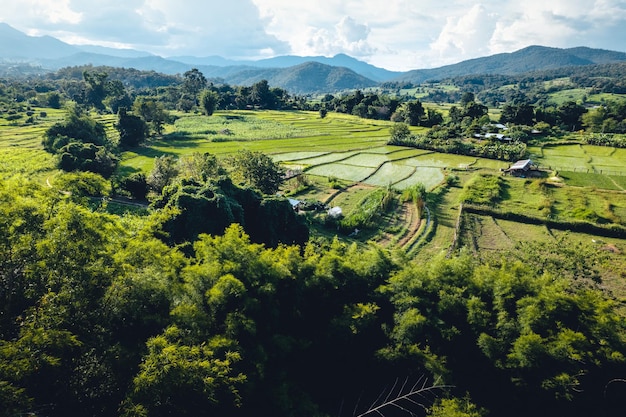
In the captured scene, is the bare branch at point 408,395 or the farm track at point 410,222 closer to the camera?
the bare branch at point 408,395

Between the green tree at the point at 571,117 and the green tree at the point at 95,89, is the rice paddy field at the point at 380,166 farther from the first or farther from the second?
the green tree at the point at 571,117

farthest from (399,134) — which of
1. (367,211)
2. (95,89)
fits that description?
(95,89)

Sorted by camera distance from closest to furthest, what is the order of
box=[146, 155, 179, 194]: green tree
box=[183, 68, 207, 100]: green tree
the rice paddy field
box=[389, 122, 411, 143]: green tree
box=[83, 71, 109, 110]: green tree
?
the rice paddy field → box=[146, 155, 179, 194]: green tree → box=[389, 122, 411, 143]: green tree → box=[83, 71, 109, 110]: green tree → box=[183, 68, 207, 100]: green tree

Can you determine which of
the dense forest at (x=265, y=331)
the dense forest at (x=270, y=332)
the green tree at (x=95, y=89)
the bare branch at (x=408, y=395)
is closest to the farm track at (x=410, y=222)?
the dense forest at (x=270, y=332)

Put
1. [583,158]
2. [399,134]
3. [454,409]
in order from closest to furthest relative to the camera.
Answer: [454,409]
[583,158]
[399,134]

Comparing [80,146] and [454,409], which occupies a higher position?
[80,146]

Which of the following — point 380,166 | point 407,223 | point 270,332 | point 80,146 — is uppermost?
point 80,146

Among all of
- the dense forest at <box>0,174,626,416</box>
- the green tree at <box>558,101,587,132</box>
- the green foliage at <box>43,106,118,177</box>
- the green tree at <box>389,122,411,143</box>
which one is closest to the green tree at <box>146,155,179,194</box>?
the green foliage at <box>43,106,118,177</box>

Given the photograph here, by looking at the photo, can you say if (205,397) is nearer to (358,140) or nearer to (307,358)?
(307,358)

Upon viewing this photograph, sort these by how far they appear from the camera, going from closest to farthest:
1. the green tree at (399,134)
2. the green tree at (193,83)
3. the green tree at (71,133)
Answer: the green tree at (71,133), the green tree at (399,134), the green tree at (193,83)

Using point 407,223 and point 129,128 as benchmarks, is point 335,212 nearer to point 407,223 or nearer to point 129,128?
point 407,223

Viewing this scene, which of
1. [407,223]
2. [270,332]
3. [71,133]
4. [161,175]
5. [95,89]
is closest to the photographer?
[270,332]

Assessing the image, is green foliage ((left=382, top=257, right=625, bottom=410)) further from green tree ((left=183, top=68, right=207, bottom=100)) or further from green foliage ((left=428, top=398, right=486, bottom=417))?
green tree ((left=183, top=68, right=207, bottom=100))
